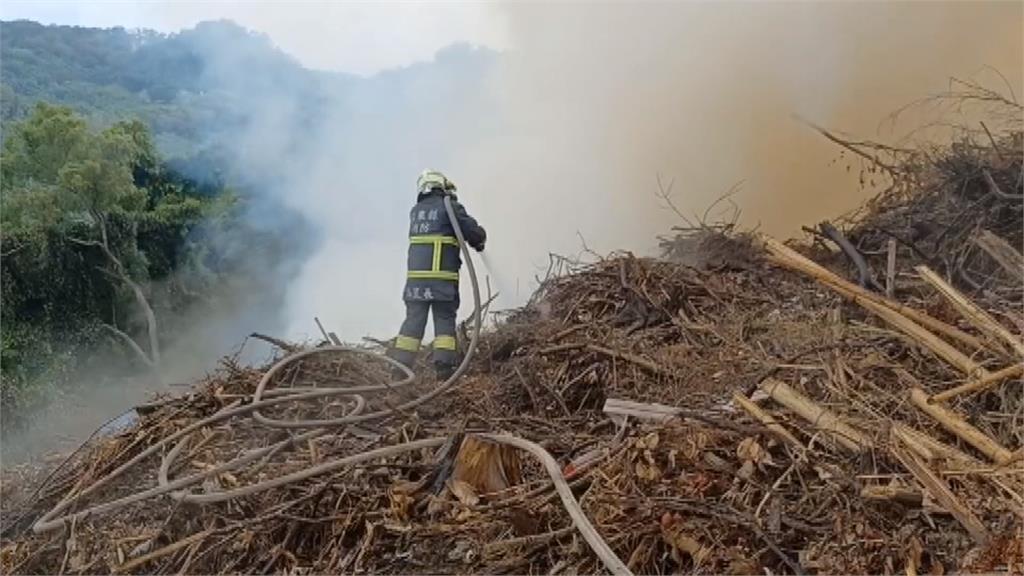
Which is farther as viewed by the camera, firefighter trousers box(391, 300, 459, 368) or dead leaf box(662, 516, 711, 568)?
firefighter trousers box(391, 300, 459, 368)

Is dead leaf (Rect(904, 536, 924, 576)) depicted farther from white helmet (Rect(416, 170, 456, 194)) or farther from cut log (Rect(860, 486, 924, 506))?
white helmet (Rect(416, 170, 456, 194))

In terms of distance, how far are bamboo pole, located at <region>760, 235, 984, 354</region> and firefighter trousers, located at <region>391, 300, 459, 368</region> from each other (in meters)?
2.30

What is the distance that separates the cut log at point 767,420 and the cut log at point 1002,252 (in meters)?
2.42

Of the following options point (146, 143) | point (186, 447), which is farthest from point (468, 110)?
point (186, 447)

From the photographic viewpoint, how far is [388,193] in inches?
714

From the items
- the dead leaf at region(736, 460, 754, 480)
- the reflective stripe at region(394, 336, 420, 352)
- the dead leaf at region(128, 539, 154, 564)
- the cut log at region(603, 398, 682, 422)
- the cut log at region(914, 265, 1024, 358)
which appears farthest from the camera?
the reflective stripe at region(394, 336, 420, 352)

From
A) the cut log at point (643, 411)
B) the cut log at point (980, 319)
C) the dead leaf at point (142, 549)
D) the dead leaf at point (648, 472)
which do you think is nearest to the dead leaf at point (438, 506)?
the dead leaf at point (648, 472)

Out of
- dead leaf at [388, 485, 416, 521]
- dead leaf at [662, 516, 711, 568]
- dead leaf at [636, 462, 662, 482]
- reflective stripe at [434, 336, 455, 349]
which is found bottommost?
dead leaf at [662, 516, 711, 568]

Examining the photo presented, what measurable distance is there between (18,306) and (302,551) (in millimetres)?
14689

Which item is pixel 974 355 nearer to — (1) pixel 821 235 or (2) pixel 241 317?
(1) pixel 821 235

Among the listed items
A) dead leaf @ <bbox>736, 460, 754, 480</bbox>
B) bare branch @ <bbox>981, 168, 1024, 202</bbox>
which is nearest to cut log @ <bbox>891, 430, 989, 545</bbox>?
dead leaf @ <bbox>736, 460, 754, 480</bbox>

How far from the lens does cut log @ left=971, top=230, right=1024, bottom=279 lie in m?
5.41

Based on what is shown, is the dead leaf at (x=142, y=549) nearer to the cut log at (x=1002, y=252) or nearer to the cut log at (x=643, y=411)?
the cut log at (x=643, y=411)

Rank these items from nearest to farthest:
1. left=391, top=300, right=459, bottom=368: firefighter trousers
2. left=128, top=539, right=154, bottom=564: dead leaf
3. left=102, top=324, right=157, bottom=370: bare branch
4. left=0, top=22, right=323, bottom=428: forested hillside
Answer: left=128, top=539, right=154, bottom=564: dead leaf → left=391, top=300, right=459, bottom=368: firefighter trousers → left=0, top=22, right=323, bottom=428: forested hillside → left=102, top=324, right=157, bottom=370: bare branch
